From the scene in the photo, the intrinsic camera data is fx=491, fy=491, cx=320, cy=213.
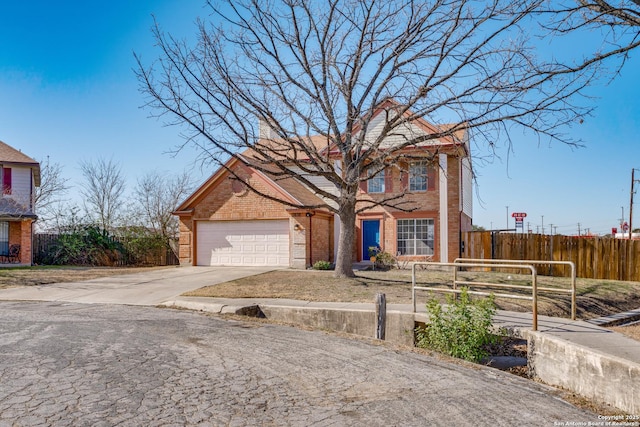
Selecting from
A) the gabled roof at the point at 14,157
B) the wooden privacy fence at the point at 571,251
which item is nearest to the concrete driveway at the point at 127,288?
the wooden privacy fence at the point at 571,251

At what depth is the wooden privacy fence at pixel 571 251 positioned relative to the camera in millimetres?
17547

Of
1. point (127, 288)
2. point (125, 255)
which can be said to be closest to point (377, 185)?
point (127, 288)

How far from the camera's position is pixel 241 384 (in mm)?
5535

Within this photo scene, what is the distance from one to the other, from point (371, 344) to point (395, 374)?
181cm

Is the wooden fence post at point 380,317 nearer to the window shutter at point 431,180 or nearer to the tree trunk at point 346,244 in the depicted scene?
the tree trunk at point 346,244

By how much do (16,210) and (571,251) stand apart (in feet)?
84.0

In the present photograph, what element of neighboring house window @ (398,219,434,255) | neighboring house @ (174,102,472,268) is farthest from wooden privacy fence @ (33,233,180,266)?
neighboring house window @ (398,219,434,255)

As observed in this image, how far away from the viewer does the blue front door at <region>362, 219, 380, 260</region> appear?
2191cm

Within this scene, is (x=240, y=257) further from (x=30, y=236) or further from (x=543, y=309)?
(x=543, y=309)

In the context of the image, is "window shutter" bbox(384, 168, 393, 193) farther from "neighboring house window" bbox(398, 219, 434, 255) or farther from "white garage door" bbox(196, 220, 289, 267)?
"white garage door" bbox(196, 220, 289, 267)

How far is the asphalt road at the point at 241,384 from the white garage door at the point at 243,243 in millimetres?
12257

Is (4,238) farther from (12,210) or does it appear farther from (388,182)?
(388,182)

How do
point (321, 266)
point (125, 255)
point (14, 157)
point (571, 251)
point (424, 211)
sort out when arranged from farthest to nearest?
point (14, 157) < point (125, 255) < point (424, 211) < point (321, 266) < point (571, 251)

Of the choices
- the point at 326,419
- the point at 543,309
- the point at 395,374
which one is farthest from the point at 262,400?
the point at 543,309
